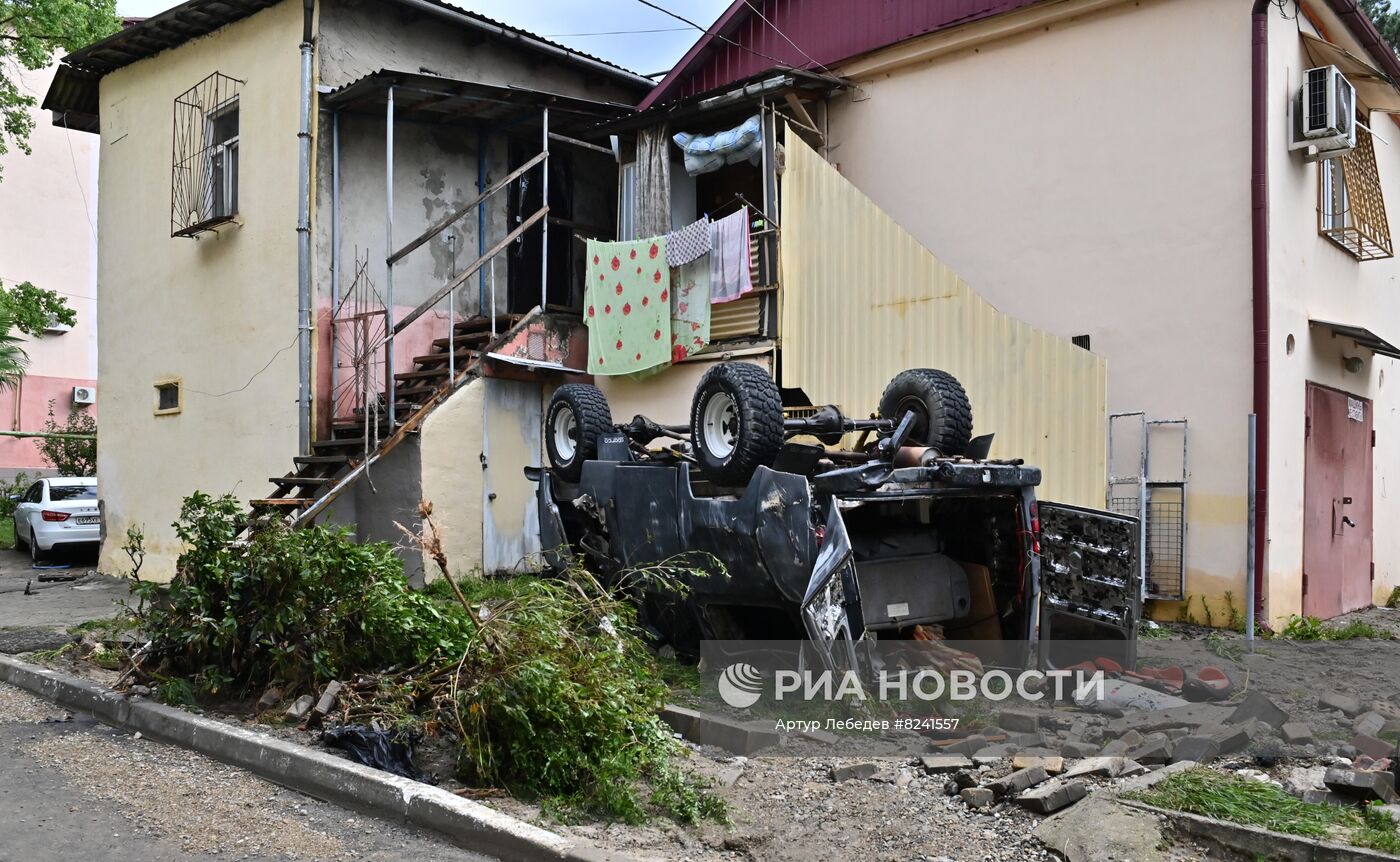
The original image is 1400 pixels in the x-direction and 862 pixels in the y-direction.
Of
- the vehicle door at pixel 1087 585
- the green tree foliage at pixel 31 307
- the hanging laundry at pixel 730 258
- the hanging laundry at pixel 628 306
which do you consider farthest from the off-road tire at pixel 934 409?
the green tree foliage at pixel 31 307

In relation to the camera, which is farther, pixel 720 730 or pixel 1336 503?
pixel 1336 503

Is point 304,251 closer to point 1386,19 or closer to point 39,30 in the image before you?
point 39,30

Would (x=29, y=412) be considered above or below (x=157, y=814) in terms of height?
above

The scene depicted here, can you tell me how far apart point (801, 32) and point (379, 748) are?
10417mm

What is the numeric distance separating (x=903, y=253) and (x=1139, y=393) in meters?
2.55

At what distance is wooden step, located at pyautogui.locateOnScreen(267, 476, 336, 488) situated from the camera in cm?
1042

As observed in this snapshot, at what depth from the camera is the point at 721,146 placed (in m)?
11.4

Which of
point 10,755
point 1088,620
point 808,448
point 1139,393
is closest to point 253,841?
point 10,755

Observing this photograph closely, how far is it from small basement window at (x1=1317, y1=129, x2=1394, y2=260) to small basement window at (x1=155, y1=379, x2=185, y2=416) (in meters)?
13.2

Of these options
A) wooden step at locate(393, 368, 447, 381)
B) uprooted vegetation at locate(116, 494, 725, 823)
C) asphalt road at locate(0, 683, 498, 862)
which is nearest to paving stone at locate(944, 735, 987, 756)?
uprooted vegetation at locate(116, 494, 725, 823)

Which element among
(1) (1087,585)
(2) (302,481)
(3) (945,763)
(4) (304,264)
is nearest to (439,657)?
(3) (945,763)

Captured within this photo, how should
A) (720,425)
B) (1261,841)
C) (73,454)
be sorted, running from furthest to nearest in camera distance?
(73,454), (720,425), (1261,841)

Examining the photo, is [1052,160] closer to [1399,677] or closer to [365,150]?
[1399,677]

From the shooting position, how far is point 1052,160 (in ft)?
34.8
